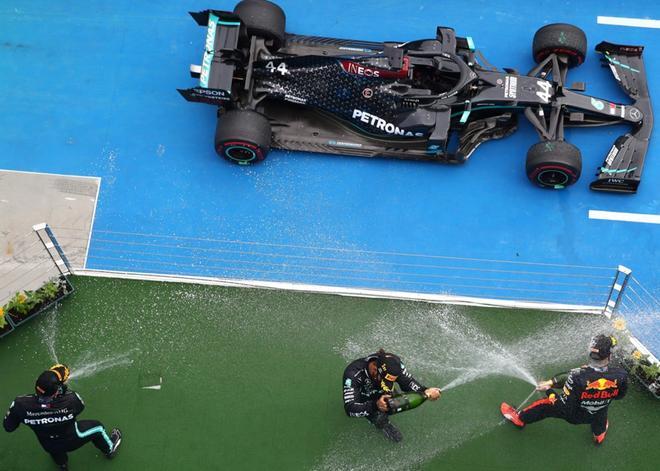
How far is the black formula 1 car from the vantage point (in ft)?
32.5

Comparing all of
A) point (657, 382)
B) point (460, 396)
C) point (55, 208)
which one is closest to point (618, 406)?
point (657, 382)

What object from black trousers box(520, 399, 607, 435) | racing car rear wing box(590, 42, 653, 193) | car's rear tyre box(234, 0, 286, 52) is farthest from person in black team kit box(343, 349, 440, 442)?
car's rear tyre box(234, 0, 286, 52)

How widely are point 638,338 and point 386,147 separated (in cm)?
431

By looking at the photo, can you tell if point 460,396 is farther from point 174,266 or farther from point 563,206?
point 174,266

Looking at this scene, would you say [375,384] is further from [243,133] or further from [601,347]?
[243,133]

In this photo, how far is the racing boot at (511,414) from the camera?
8693mm

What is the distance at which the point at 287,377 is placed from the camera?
902cm

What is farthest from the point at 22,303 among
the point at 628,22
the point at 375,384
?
the point at 628,22

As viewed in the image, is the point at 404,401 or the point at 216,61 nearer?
the point at 404,401

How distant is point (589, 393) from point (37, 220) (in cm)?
747

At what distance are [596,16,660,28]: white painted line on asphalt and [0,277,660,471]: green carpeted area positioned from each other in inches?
204

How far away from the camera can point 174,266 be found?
9695 millimetres

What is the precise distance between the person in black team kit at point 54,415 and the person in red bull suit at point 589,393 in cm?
508

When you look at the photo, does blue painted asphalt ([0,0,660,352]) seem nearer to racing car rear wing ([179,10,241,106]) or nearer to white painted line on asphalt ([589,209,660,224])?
white painted line on asphalt ([589,209,660,224])
